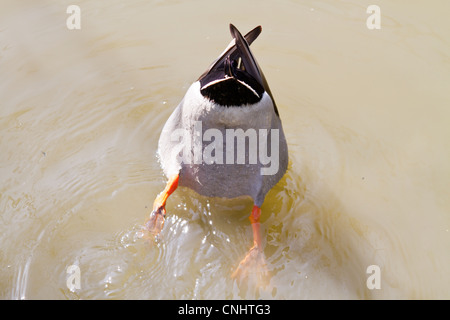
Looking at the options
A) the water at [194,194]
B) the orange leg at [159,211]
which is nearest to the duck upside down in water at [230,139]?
the orange leg at [159,211]

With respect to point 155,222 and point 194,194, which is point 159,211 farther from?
point 194,194

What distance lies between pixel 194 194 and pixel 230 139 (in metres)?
0.60

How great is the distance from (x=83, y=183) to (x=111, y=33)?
1.87m

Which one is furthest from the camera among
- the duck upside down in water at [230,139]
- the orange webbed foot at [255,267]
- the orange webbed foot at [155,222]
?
the orange webbed foot at [155,222]

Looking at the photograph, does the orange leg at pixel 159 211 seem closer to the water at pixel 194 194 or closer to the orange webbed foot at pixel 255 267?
the water at pixel 194 194

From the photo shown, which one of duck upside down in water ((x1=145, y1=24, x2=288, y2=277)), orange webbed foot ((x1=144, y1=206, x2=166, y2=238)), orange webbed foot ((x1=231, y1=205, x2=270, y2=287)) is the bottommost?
orange webbed foot ((x1=231, y1=205, x2=270, y2=287))

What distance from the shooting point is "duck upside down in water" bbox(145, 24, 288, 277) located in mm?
2699

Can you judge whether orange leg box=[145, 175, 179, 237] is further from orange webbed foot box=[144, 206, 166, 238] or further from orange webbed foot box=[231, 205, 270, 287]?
orange webbed foot box=[231, 205, 270, 287]

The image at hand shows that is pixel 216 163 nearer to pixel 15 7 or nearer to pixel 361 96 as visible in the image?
pixel 361 96

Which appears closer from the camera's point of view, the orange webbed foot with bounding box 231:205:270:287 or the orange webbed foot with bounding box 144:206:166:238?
the orange webbed foot with bounding box 231:205:270:287

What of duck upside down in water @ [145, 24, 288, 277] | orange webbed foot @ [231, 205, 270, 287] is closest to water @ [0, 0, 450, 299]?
orange webbed foot @ [231, 205, 270, 287]

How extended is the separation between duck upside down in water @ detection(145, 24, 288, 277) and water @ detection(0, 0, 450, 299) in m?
0.16

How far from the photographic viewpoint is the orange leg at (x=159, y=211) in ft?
9.94

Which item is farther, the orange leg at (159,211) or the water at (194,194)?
the orange leg at (159,211)
